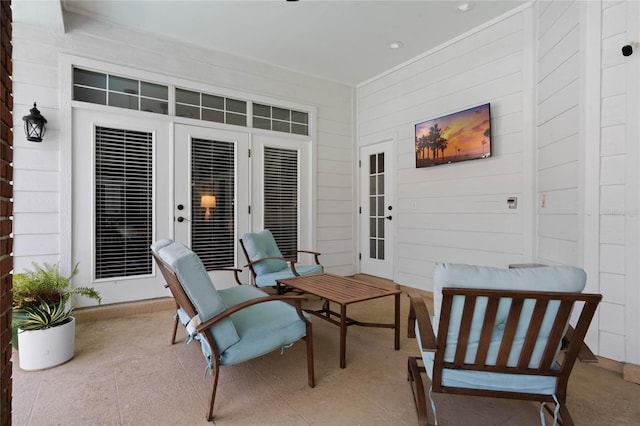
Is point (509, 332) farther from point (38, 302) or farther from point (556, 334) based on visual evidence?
point (38, 302)

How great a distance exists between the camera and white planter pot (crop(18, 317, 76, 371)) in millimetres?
2389

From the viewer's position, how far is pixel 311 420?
185 centimetres

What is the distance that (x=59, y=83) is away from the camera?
3.38m

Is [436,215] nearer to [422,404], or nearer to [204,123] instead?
[422,404]

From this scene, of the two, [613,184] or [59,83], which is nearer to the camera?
[613,184]

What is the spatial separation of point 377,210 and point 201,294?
3.64 m

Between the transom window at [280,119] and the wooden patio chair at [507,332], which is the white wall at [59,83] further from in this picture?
the wooden patio chair at [507,332]

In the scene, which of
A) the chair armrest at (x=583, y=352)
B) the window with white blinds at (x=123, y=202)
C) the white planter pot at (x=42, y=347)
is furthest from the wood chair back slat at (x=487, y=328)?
the window with white blinds at (x=123, y=202)

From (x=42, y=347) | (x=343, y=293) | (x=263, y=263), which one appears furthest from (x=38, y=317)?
(x=343, y=293)

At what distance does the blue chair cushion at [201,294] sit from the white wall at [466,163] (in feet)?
9.75

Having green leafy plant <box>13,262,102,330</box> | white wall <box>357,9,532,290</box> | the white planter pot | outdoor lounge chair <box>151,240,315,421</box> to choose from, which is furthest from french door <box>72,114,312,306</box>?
outdoor lounge chair <box>151,240,315,421</box>

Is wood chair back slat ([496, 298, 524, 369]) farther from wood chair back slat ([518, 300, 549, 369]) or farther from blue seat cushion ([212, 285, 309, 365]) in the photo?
blue seat cushion ([212, 285, 309, 365])

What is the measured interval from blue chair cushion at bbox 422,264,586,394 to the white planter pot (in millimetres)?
2688

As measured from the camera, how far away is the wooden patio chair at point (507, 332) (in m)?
1.48
